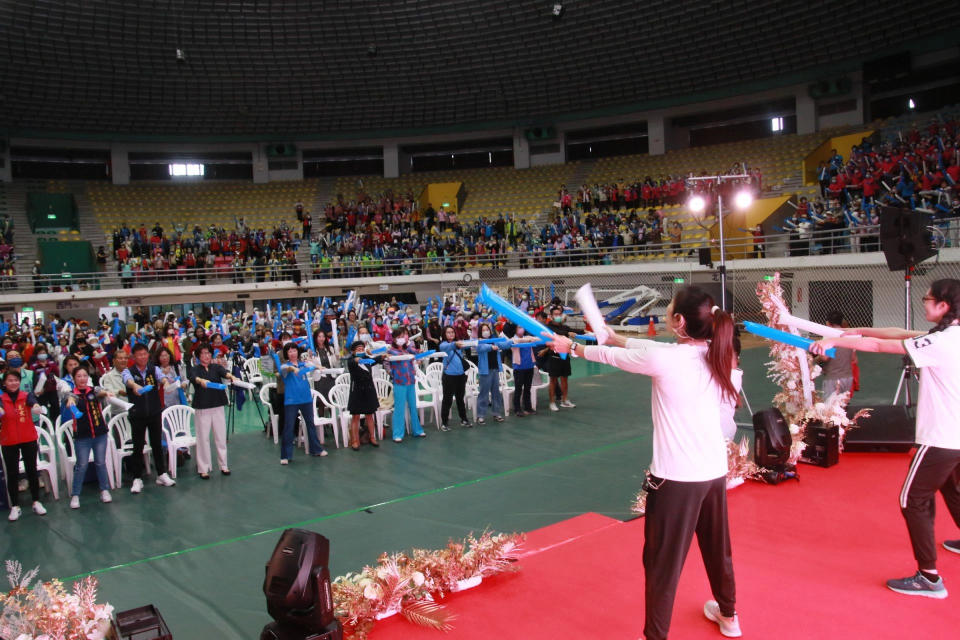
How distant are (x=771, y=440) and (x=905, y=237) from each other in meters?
3.44

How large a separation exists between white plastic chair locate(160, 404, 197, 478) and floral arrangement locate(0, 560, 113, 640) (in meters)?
4.39

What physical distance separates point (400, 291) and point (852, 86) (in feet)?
61.9

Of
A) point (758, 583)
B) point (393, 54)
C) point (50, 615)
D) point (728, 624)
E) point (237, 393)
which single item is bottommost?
point (237, 393)

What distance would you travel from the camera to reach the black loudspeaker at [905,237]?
22.6ft

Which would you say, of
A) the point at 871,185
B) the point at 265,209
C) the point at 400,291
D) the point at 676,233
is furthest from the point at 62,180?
the point at 871,185

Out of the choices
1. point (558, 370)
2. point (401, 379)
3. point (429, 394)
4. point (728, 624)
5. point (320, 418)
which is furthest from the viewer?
point (429, 394)

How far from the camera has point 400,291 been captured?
23.9 metres

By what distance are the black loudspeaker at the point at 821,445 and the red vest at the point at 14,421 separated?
7.37 m

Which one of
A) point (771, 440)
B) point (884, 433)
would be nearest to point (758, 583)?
point (771, 440)

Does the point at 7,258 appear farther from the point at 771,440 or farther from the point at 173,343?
the point at 771,440

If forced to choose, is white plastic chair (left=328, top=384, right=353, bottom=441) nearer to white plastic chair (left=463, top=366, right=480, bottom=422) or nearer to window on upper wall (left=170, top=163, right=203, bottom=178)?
white plastic chair (left=463, top=366, right=480, bottom=422)

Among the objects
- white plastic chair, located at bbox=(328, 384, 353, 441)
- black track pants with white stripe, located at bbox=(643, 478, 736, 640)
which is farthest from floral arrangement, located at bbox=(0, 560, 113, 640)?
white plastic chair, located at bbox=(328, 384, 353, 441)

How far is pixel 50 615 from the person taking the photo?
2.83 meters

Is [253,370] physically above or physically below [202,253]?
below
